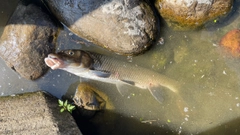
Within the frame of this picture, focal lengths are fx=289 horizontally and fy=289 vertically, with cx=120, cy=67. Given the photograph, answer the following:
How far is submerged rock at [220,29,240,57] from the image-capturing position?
15.5 feet

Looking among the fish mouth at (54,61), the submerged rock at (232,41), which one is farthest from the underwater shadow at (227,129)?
→ the fish mouth at (54,61)

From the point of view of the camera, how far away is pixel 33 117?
4.17 meters

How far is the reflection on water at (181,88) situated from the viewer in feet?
15.8

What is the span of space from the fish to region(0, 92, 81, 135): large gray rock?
0.66 metres

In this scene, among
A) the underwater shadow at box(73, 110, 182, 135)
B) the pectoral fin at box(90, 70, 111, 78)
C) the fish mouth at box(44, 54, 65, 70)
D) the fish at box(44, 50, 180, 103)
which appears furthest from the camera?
the underwater shadow at box(73, 110, 182, 135)

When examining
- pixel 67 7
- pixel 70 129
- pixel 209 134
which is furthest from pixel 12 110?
pixel 209 134

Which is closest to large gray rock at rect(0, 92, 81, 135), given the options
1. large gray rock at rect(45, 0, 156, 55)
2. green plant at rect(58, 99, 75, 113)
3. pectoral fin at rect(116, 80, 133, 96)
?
green plant at rect(58, 99, 75, 113)

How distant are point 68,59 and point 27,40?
829mm

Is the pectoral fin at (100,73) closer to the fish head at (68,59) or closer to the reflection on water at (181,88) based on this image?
the fish head at (68,59)

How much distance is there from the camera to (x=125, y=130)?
492cm

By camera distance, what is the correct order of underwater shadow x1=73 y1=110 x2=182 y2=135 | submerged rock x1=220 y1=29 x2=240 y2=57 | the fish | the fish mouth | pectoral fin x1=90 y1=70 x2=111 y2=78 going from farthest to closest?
underwater shadow x1=73 y1=110 x2=182 y2=135 < submerged rock x1=220 y1=29 x2=240 y2=57 < pectoral fin x1=90 y1=70 x2=111 y2=78 < the fish < the fish mouth

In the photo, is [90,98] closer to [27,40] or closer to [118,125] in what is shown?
[118,125]

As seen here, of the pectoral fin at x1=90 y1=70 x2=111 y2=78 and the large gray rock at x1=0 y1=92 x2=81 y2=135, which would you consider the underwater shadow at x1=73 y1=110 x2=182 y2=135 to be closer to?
the large gray rock at x1=0 y1=92 x2=81 y2=135

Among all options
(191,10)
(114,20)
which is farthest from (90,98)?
(191,10)
